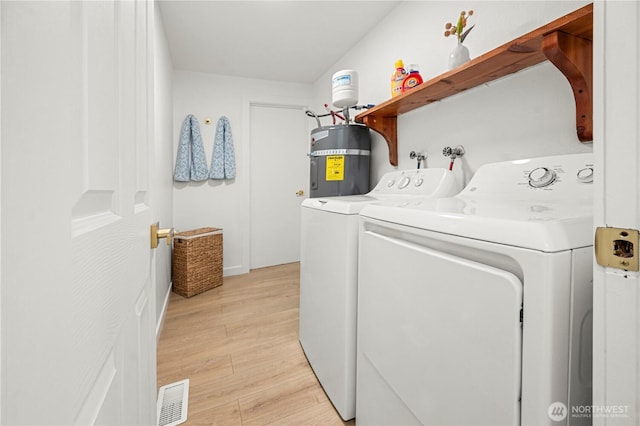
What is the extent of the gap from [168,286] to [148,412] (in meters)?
2.09

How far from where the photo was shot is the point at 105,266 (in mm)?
404

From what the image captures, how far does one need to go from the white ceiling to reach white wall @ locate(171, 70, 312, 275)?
0.59ft

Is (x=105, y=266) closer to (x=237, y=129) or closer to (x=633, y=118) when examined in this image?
(x=633, y=118)

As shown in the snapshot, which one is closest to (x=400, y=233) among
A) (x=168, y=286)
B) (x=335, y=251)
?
(x=335, y=251)

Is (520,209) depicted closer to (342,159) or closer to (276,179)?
(342,159)

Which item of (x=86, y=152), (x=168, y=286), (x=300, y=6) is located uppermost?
(x=300, y=6)

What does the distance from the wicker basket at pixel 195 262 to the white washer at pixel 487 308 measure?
2.13 m

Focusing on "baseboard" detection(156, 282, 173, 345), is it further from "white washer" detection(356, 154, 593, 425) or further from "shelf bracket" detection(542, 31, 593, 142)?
"shelf bracket" detection(542, 31, 593, 142)

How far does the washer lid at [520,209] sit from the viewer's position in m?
0.55

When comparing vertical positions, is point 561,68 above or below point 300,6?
below

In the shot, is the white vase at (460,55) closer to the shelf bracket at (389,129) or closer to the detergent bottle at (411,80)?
the detergent bottle at (411,80)

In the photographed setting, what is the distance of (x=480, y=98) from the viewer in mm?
1393

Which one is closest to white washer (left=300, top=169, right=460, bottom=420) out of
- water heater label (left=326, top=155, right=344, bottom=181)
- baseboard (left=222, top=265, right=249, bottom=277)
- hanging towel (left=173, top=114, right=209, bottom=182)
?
water heater label (left=326, top=155, right=344, bottom=181)

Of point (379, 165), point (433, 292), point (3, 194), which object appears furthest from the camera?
point (379, 165)
